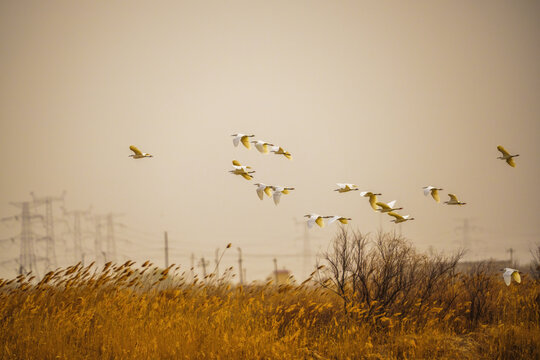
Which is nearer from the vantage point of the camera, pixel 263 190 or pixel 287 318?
pixel 263 190

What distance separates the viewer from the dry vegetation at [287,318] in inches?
343

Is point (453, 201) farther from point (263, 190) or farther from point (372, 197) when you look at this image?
point (263, 190)

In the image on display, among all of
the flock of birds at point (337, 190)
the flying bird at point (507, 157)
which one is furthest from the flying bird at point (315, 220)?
the flying bird at point (507, 157)

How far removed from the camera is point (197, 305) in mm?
11484

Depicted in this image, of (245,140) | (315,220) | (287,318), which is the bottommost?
(287,318)

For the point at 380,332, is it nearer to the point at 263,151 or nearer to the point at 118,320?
the point at 263,151

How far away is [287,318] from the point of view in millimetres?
10883

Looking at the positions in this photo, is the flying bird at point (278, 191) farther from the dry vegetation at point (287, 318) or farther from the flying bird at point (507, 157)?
the flying bird at point (507, 157)

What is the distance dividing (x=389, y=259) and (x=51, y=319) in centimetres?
702

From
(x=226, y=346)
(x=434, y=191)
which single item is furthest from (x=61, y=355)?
(x=434, y=191)

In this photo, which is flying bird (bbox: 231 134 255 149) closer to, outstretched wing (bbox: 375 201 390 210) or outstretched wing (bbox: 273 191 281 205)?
outstretched wing (bbox: 273 191 281 205)

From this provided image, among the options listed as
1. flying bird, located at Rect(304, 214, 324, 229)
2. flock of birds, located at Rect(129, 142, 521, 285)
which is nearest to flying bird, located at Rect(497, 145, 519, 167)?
flock of birds, located at Rect(129, 142, 521, 285)

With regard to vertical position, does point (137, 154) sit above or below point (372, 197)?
above

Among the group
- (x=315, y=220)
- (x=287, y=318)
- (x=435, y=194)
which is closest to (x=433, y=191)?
(x=435, y=194)
